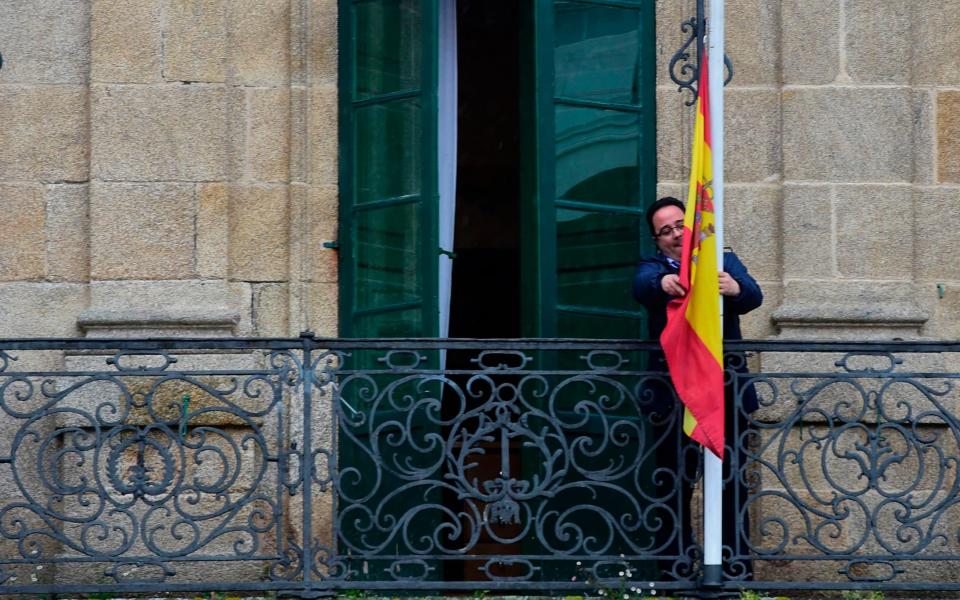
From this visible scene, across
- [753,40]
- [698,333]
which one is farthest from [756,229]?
[698,333]

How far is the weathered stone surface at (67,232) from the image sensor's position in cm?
912

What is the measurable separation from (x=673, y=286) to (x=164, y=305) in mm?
2571

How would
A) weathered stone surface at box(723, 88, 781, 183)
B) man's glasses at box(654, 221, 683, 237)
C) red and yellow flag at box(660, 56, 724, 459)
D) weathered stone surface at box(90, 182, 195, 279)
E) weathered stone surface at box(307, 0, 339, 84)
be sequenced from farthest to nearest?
weathered stone surface at box(307, 0, 339, 84) < weathered stone surface at box(723, 88, 781, 183) < weathered stone surface at box(90, 182, 195, 279) < man's glasses at box(654, 221, 683, 237) < red and yellow flag at box(660, 56, 724, 459)

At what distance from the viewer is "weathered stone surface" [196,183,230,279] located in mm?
9000

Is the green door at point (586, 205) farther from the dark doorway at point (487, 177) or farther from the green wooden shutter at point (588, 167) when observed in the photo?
the dark doorway at point (487, 177)

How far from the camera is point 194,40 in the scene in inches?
358

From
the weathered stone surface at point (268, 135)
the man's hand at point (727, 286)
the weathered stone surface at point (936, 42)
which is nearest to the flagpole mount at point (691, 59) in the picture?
the weathered stone surface at point (936, 42)

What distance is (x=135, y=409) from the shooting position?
8750mm

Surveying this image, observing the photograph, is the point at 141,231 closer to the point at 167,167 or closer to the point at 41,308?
the point at 167,167

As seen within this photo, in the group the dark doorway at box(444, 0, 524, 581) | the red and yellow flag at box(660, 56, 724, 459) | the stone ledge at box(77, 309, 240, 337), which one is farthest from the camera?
the dark doorway at box(444, 0, 524, 581)

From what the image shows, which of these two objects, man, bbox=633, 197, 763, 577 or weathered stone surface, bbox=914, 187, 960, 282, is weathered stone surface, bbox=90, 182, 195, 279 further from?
weathered stone surface, bbox=914, 187, 960, 282

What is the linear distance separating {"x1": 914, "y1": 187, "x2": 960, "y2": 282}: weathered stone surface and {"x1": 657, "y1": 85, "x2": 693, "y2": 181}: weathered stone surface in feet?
3.75

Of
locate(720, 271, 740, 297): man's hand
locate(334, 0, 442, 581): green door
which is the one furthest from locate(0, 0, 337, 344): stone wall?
locate(720, 271, 740, 297): man's hand

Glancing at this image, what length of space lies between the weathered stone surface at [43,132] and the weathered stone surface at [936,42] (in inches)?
162
